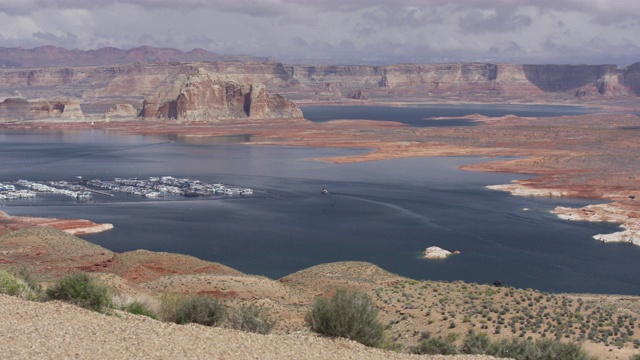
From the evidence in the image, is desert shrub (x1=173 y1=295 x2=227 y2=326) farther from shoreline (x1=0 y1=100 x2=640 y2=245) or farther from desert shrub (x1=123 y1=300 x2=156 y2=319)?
shoreline (x1=0 y1=100 x2=640 y2=245)

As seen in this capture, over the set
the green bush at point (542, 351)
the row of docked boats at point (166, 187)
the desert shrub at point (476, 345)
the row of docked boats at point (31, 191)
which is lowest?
the row of docked boats at point (31, 191)

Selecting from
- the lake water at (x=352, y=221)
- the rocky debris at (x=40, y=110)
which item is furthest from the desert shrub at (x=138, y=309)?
the rocky debris at (x=40, y=110)

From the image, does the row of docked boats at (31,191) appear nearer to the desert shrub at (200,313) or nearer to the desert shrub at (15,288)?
the desert shrub at (15,288)

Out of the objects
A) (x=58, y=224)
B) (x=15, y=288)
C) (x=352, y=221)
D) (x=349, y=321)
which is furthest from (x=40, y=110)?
(x=349, y=321)

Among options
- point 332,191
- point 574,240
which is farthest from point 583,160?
point 574,240

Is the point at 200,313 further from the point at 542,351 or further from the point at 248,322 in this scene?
the point at 542,351

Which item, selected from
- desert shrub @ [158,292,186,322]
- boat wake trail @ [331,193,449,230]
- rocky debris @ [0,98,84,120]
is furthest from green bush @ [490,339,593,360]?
rocky debris @ [0,98,84,120]
